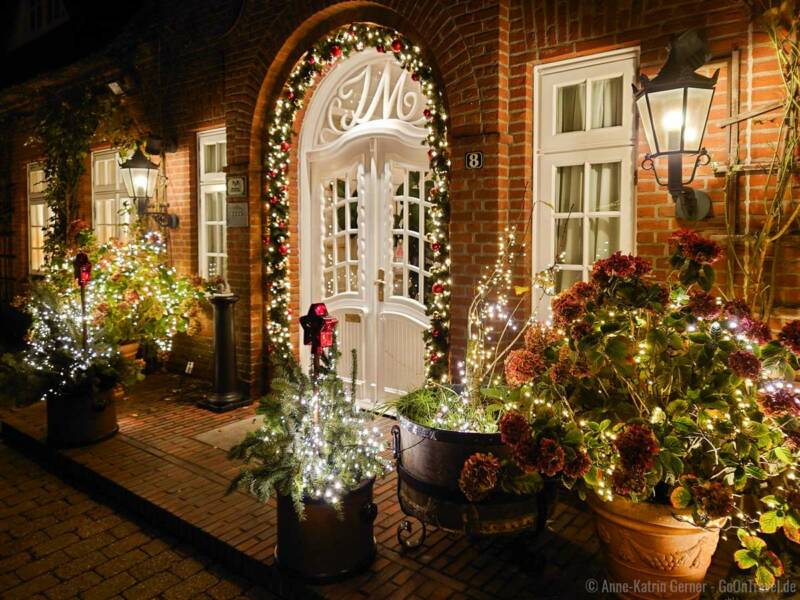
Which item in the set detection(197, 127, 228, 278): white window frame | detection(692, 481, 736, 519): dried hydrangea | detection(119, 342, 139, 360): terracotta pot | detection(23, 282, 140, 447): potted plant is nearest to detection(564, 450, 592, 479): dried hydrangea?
detection(692, 481, 736, 519): dried hydrangea

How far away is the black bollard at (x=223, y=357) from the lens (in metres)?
6.36

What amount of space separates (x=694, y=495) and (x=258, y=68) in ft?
18.5

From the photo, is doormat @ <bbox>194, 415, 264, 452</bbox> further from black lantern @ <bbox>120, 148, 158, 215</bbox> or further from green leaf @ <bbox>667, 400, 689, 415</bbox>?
green leaf @ <bbox>667, 400, 689, 415</bbox>

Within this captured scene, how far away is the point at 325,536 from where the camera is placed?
10.8 ft

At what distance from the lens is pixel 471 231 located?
4.96 m

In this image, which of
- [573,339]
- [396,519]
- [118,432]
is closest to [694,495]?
[573,339]

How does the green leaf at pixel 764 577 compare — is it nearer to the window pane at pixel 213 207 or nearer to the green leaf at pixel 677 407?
the green leaf at pixel 677 407

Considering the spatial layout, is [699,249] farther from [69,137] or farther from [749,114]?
[69,137]

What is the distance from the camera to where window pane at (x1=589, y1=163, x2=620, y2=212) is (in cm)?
447

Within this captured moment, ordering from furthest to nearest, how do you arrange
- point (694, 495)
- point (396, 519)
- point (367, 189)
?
point (367, 189)
point (396, 519)
point (694, 495)

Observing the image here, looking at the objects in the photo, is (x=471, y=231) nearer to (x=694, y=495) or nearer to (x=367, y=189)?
(x=367, y=189)

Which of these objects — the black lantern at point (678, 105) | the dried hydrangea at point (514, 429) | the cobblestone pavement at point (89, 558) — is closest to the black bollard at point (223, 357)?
the cobblestone pavement at point (89, 558)

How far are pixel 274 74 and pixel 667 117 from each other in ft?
13.6

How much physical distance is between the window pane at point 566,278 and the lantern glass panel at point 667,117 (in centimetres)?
124
